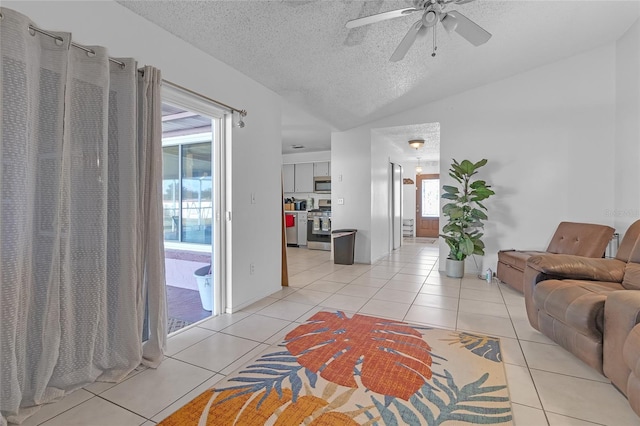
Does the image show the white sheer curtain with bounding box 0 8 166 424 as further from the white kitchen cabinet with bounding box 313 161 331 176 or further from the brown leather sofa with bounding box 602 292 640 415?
the white kitchen cabinet with bounding box 313 161 331 176

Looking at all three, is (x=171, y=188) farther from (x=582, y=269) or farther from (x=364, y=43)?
(x=582, y=269)

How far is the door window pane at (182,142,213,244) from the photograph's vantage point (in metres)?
4.01

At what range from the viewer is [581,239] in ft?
11.4

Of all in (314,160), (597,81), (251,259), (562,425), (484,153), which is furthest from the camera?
(314,160)

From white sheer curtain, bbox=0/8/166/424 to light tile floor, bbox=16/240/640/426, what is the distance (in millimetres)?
215

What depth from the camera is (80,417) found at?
5.19 ft

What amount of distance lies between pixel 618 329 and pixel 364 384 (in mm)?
1467

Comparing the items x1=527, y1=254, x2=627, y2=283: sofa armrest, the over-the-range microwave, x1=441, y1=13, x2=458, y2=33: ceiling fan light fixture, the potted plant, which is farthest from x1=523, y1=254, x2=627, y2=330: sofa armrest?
the over-the-range microwave

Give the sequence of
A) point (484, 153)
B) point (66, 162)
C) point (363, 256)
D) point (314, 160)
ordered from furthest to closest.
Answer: point (314, 160) < point (363, 256) < point (484, 153) < point (66, 162)

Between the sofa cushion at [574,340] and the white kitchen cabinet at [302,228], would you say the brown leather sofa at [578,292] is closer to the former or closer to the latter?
the sofa cushion at [574,340]

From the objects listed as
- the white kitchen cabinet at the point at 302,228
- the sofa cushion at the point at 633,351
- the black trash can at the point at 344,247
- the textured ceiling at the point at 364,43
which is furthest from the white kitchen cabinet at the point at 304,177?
the sofa cushion at the point at 633,351

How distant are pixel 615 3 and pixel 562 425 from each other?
12.9 ft

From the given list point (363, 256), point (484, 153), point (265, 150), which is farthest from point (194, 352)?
point (484, 153)

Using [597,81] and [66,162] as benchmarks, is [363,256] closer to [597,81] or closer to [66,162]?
[597,81]
